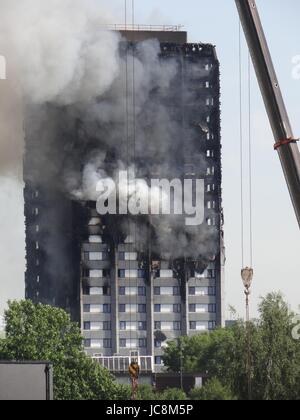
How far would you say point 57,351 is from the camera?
12075 cm

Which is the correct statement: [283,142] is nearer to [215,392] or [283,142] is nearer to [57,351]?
[215,392]

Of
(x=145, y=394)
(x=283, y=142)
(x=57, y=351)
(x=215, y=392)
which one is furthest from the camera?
(x=145, y=394)

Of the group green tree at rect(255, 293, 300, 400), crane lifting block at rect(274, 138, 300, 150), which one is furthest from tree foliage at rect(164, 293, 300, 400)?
crane lifting block at rect(274, 138, 300, 150)

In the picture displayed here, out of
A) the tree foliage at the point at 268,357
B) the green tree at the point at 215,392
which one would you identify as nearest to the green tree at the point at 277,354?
the tree foliage at the point at 268,357

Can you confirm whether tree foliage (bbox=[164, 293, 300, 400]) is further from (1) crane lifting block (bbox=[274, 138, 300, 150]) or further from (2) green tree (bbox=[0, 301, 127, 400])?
(1) crane lifting block (bbox=[274, 138, 300, 150])

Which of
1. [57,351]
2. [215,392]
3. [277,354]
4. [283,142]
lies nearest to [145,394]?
[57,351]

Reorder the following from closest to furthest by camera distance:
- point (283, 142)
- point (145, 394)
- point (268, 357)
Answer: point (283, 142)
point (268, 357)
point (145, 394)

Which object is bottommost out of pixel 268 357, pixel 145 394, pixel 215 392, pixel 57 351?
pixel 215 392

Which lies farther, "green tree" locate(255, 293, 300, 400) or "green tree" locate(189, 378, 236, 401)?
"green tree" locate(255, 293, 300, 400)

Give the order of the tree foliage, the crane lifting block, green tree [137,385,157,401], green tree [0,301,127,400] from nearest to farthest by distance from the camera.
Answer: the crane lifting block, the tree foliage, green tree [0,301,127,400], green tree [137,385,157,401]

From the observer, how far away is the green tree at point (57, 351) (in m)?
115

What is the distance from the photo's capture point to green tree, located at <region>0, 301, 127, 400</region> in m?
115
